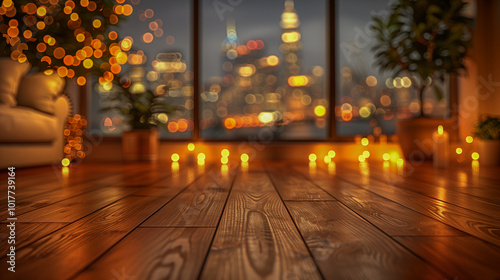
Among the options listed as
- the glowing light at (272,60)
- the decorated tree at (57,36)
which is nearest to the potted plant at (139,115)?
the decorated tree at (57,36)

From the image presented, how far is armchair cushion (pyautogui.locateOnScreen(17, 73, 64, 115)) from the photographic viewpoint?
8.82 feet

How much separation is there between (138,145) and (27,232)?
2.47 metres

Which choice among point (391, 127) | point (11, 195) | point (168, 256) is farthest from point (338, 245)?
point (391, 127)

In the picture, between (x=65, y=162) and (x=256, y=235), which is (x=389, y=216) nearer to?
(x=256, y=235)

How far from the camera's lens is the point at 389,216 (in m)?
0.90

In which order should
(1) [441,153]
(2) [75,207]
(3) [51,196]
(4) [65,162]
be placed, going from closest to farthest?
(2) [75,207] < (3) [51,196] < (1) [441,153] < (4) [65,162]

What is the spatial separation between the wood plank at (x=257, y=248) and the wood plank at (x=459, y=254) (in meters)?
0.20

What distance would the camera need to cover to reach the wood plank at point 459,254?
0.53 meters

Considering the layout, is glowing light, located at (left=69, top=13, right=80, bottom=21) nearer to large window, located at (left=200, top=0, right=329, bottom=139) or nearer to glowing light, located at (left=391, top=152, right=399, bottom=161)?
large window, located at (left=200, top=0, right=329, bottom=139)

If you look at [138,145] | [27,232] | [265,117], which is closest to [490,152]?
[265,117]

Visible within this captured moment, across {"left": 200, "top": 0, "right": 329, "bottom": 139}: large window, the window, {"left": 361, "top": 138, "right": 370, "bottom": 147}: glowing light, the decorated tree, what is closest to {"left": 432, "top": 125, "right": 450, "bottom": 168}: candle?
{"left": 361, "top": 138, "right": 370, "bottom": 147}: glowing light

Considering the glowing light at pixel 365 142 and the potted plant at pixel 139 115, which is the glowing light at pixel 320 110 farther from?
the potted plant at pixel 139 115

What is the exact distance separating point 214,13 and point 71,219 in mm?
3401

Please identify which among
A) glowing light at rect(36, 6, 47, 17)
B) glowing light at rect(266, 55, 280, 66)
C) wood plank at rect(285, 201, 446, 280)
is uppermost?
glowing light at rect(36, 6, 47, 17)
